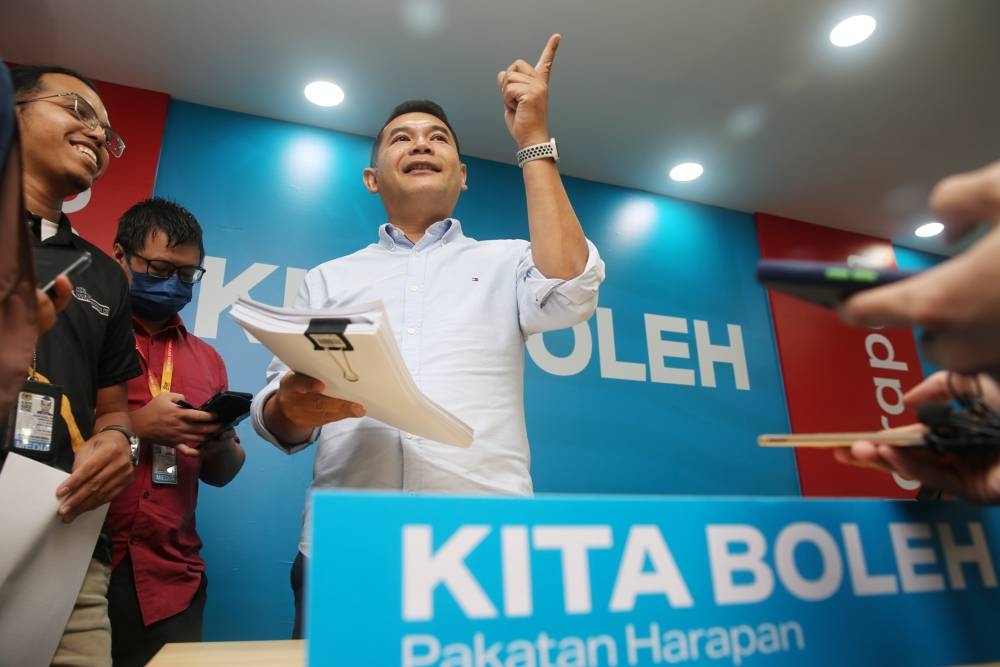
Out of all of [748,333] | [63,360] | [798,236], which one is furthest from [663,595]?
[798,236]

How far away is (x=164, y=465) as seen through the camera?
173 cm

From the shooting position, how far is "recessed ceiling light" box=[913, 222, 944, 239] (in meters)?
4.11

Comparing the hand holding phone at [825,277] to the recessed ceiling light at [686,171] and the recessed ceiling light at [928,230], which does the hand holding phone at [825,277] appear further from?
the recessed ceiling light at [928,230]

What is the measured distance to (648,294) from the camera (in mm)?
3473

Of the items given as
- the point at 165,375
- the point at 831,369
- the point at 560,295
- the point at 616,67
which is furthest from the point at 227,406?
the point at 831,369

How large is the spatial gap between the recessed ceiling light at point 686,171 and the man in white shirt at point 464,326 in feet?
7.67

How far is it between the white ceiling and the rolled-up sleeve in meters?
1.61

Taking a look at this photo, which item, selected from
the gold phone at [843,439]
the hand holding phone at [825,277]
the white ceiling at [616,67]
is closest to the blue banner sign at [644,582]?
the gold phone at [843,439]

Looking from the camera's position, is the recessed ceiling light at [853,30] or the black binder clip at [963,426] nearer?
the black binder clip at [963,426]

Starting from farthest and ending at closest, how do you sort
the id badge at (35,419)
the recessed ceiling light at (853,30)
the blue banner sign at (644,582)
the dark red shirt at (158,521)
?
1. the recessed ceiling light at (853,30)
2. the dark red shirt at (158,521)
3. the id badge at (35,419)
4. the blue banner sign at (644,582)

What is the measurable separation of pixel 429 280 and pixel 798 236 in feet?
11.2

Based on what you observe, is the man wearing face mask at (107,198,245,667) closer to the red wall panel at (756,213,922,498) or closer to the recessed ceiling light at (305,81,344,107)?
the recessed ceiling light at (305,81,344,107)

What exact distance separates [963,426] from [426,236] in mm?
1137

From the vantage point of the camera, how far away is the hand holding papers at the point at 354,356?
0.83 m
